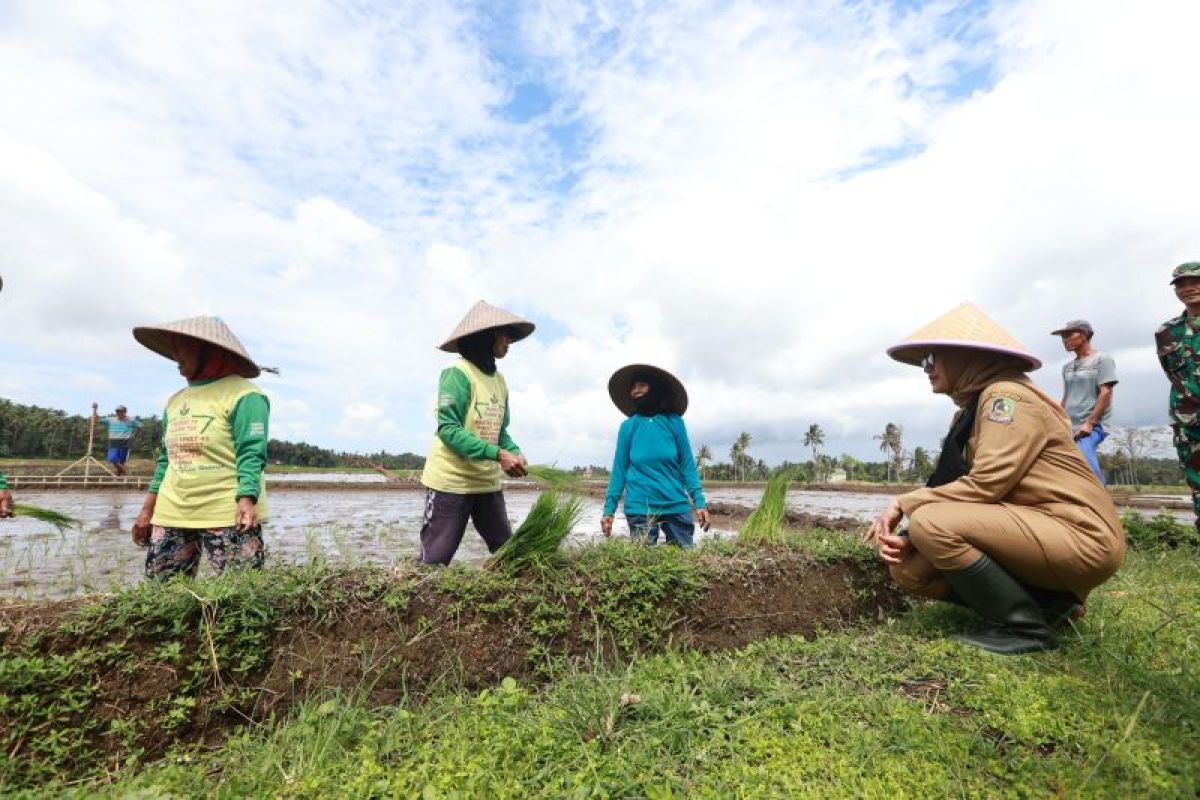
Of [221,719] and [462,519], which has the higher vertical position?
[462,519]

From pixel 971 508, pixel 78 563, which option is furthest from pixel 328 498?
pixel 971 508

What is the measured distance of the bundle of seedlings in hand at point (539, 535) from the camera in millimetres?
2984

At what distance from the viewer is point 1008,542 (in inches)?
101

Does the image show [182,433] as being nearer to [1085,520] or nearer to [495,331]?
[495,331]

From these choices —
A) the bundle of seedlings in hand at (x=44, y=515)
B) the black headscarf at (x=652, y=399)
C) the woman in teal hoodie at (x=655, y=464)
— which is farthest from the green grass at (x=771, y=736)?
the black headscarf at (x=652, y=399)

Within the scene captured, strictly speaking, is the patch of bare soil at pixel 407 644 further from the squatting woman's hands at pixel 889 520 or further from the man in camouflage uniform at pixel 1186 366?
the man in camouflage uniform at pixel 1186 366

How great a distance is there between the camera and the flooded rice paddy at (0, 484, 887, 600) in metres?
3.43

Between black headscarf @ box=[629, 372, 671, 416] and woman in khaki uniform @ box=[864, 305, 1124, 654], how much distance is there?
2.34 metres

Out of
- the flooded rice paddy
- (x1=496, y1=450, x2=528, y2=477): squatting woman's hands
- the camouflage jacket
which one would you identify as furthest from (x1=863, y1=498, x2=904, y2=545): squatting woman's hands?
the camouflage jacket

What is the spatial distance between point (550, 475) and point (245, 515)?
1615 millimetres

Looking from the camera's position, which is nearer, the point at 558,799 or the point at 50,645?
the point at 558,799

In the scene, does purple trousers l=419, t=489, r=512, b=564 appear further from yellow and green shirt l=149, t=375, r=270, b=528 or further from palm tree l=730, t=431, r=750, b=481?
palm tree l=730, t=431, r=750, b=481

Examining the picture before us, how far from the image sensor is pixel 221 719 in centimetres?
225

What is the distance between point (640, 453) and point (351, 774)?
3245 mm
